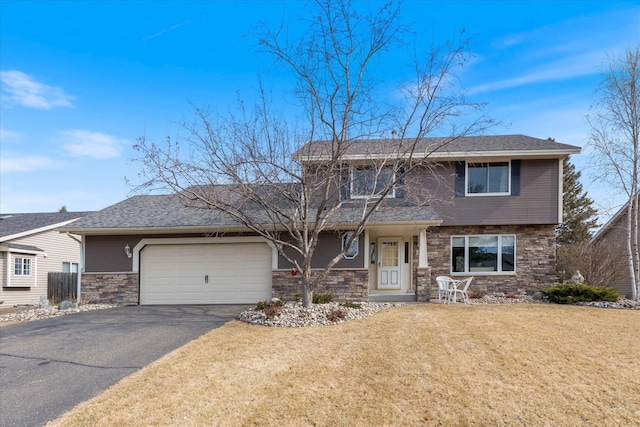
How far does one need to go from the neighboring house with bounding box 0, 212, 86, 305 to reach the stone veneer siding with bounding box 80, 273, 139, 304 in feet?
16.2

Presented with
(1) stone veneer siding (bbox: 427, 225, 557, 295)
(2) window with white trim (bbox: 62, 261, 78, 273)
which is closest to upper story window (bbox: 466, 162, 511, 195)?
(1) stone veneer siding (bbox: 427, 225, 557, 295)

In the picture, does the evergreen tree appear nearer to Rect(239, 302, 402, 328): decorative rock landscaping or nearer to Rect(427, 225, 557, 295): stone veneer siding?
Rect(427, 225, 557, 295): stone veneer siding

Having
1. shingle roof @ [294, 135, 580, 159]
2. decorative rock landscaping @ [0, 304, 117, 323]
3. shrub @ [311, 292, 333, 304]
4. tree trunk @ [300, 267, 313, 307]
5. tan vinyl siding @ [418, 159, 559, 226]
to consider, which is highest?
shingle roof @ [294, 135, 580, 159]

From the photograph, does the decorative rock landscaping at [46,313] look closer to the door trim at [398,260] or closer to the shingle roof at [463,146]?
the shingle roof at [463,146]

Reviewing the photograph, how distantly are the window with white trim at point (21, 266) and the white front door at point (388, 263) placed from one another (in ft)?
54.9

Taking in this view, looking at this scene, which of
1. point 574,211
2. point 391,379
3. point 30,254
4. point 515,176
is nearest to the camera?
point 391,379

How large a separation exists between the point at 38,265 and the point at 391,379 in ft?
68.0

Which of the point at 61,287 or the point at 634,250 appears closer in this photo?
the point at 634,250

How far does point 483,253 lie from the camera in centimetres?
1450

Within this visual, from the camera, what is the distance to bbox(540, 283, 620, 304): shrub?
1198 centimetres

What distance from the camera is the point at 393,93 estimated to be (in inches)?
399

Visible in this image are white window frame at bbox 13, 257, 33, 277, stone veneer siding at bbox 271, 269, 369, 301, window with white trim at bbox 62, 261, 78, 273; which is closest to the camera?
stone veneer siding at bbox 271, 269, 369, 301

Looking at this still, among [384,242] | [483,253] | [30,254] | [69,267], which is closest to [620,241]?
[483,253]

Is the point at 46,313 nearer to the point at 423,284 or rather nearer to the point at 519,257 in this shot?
the point at 423,284
